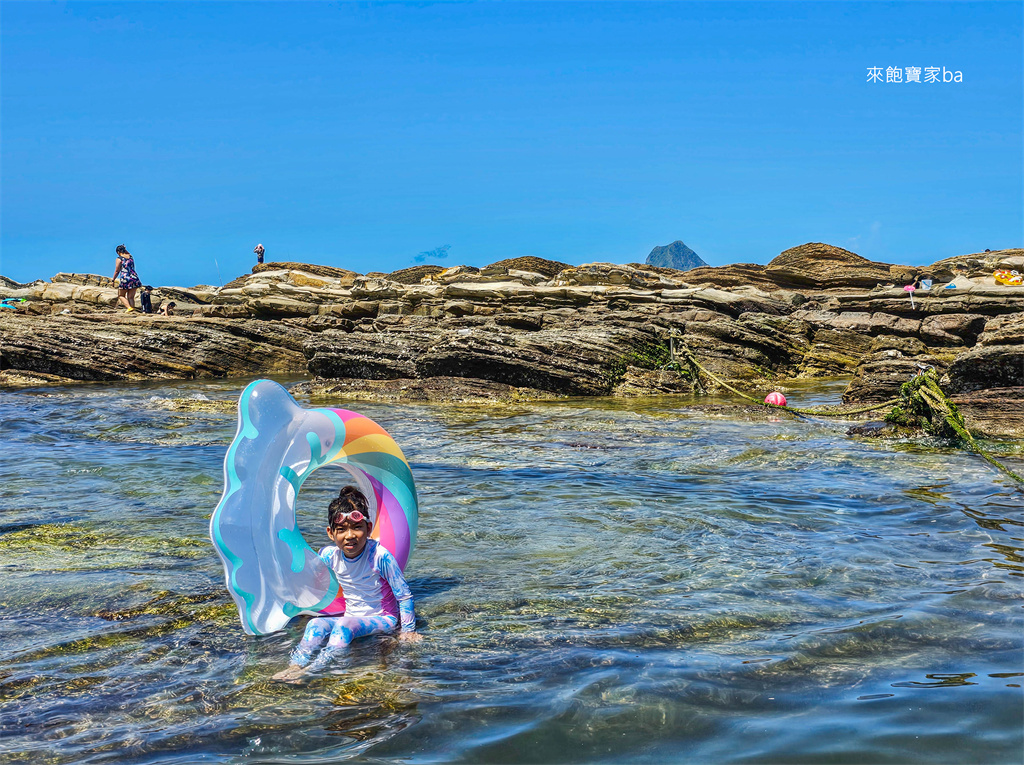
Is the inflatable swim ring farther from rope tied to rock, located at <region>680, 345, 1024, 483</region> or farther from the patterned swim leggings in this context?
rope tied to rock, located at <region>680, 345, 1024, 483</region>

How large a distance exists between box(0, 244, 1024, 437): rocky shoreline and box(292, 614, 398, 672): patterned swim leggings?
10.4 m

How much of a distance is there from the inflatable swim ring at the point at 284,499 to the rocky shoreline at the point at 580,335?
32.7 feet

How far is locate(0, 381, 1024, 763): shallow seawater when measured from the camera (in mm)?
3750

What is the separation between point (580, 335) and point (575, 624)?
1514cm

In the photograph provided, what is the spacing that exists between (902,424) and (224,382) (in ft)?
58.9

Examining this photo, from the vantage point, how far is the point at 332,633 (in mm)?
4887

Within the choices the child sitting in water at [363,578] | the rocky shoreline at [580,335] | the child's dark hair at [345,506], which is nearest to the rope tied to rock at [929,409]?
the rocky shoreline at [580,335]

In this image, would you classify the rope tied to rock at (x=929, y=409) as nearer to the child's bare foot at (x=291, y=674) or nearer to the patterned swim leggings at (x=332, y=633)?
the patterned swim leggings at (x=332, y=633)

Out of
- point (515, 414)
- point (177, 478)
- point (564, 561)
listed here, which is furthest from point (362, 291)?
point (564, 561)

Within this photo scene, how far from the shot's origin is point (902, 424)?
12.3 meters

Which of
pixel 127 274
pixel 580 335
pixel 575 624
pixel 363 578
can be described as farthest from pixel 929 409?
pixel 127 274

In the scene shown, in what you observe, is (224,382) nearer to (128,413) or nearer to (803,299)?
(128,413)

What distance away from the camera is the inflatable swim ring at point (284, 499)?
4.92 metres

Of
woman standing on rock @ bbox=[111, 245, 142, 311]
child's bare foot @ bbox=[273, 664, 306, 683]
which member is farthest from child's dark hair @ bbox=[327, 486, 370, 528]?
woman standing on rock @ bbox=[111, 245, 142, 311]
